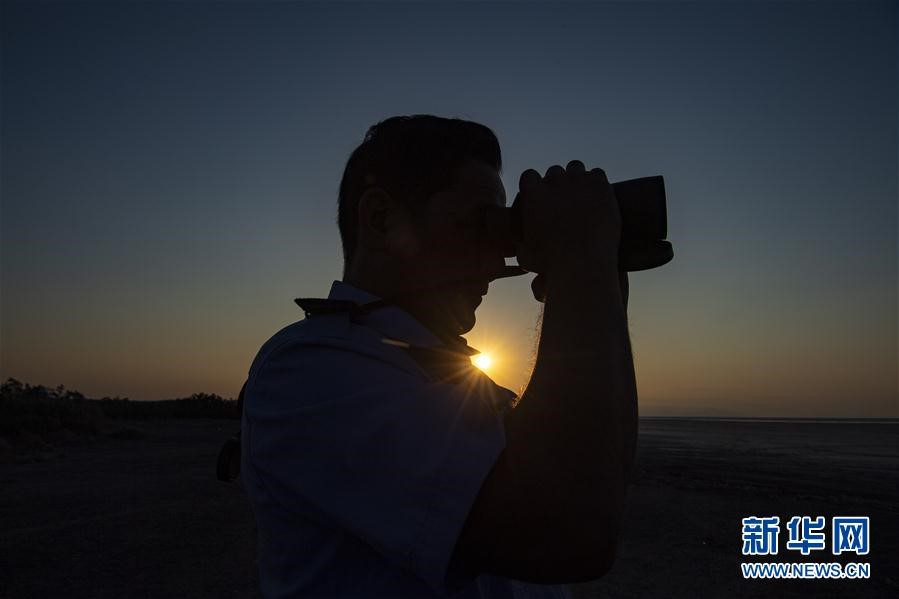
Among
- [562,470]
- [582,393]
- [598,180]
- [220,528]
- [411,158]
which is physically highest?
[411,158]

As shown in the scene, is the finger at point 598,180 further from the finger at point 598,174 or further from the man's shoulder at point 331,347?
the man's shoulder at point 331,347

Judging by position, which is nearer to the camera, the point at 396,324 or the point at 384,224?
the point at 396,324

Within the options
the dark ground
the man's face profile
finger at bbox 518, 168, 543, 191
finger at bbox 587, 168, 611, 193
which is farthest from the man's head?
Answer: the dark ground

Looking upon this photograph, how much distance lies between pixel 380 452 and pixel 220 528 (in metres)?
7.20

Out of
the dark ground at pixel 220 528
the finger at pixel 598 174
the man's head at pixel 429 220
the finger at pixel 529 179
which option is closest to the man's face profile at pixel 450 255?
the man's head at pixel 429 220

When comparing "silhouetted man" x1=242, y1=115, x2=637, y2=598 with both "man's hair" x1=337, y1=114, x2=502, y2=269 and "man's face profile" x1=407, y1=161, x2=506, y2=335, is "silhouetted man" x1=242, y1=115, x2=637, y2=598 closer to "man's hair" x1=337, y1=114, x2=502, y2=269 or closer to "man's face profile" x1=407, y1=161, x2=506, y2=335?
"man's face profile" x1=407, y1=161, x2=506, y2=335

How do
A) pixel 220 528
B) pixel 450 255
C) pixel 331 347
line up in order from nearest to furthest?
1. pixel 331 347
2. pixel 450 255
3. pixel 220 528

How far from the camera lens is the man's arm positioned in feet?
2.80

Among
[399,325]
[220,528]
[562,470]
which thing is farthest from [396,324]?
[220,528]

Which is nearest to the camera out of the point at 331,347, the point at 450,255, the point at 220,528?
the point at 331,347

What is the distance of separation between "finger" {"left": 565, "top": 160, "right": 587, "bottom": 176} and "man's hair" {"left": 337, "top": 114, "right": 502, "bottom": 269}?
1.06 ft

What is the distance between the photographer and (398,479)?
874 millimetres

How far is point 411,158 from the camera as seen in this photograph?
1.40m

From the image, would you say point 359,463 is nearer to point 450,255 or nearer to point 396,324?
point 396,324
